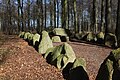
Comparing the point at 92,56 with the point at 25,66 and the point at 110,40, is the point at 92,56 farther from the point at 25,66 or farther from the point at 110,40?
the point at 110,40

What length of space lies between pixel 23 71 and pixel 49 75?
131cm

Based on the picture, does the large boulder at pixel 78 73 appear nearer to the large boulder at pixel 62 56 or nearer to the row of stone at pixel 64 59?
the row of stone at pixel 64 59

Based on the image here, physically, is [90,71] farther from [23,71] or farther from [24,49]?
[24,49]

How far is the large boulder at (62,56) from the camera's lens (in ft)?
41.9

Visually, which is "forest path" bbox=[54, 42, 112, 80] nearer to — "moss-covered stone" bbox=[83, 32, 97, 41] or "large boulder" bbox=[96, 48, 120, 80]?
"large boulder" bbox=[96, 48, 120, 80]

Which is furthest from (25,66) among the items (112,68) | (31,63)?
(112,68)

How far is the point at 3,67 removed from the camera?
1317 cm

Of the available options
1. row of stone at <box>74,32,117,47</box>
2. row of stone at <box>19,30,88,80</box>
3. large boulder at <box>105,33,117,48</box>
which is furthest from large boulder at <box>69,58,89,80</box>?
row of stone at <box>74,32,117,47</box>

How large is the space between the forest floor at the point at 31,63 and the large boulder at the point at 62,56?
0.91ft

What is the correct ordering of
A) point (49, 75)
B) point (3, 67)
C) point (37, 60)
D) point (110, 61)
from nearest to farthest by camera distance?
point (110, 61) → point (49, 75) → point (3, 67) → point (37, 60)

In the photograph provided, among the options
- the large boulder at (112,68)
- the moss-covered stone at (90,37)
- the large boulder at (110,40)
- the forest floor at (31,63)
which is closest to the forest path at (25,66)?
the forest floor at (31,63)

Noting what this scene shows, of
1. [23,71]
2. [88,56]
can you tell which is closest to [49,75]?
[23,71]

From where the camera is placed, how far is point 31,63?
13641 millimetres

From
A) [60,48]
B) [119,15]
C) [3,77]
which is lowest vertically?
[3,77]
